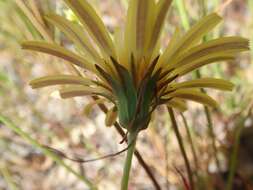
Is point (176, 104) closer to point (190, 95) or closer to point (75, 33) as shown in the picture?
point (190, 95)

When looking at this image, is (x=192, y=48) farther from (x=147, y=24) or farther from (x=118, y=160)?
(x=118, y=160)

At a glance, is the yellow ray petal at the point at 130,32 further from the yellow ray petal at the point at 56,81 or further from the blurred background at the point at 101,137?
the blurred background at the point at 101,137

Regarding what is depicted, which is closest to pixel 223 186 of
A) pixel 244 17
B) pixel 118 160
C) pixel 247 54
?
pixel 118 160

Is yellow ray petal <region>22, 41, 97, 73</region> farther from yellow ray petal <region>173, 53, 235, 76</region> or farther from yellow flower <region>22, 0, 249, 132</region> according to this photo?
yellow ray petal <region>173, 53, 235, 76</region>

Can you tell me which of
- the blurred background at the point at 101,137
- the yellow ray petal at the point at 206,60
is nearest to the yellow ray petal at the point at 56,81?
the yellow ray petal at the point at 206,60

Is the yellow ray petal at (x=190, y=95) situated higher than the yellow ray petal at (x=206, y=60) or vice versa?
the yellow ray petal at (x=206, y=60)

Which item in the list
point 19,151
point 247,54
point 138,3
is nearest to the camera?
point 138,3

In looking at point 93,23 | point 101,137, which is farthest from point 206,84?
point 101,137
